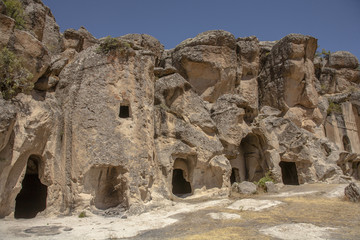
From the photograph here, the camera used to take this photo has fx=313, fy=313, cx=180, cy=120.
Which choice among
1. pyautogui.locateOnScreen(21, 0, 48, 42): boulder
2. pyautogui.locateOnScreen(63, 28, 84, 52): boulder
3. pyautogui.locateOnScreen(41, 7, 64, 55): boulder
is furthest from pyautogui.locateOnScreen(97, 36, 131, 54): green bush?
pyautogui.locateOnScreen(63, 28, 84, 52): boulder

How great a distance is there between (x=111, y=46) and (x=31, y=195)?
8286 millimetres

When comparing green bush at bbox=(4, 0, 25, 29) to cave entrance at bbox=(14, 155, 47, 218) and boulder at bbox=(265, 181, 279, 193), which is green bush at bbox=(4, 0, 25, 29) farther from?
boulder at bbox=(265, 181, 279, 193)

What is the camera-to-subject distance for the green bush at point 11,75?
36.2ft

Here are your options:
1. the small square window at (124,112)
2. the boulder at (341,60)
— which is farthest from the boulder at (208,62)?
the boulder at (341,60)

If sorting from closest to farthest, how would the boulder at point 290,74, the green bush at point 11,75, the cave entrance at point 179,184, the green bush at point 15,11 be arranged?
the green bush at point 11,75 < the green bush at point 15,11 < the cave entrance at point 179,184 < the boulder at point 290,74

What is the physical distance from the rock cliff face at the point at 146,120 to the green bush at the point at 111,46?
0.31 ft

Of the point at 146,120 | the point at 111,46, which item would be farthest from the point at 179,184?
the point at 111,46

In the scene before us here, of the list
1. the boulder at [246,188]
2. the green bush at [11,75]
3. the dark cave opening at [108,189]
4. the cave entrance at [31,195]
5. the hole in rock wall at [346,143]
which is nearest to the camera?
the green bush at [11,75]

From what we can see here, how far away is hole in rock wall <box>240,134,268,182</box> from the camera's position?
20.8 meters

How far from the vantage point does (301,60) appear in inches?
986

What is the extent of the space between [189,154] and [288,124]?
30.8ft

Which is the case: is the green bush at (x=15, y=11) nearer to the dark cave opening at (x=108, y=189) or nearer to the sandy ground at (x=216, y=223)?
the dark cave opening at (x=108, y=189)

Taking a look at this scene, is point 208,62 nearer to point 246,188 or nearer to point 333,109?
point 246,188

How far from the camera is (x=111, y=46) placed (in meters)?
13.7
